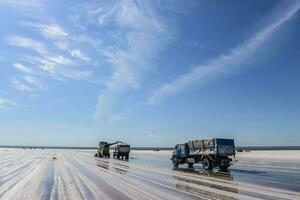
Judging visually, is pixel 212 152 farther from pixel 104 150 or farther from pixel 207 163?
pixel 104 150

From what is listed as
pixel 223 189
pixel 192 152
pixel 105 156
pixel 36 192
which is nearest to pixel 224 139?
pixel 192 152

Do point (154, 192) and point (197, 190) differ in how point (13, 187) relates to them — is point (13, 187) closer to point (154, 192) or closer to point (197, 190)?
point (154, 192)

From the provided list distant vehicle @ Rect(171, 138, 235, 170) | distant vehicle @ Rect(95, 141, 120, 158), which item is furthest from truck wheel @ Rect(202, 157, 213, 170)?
distant vehicle @ Rect(95, 141, 120, 158)

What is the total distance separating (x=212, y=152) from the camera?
3225cm

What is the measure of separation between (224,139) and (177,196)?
1901cm

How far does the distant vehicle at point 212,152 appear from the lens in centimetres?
3194

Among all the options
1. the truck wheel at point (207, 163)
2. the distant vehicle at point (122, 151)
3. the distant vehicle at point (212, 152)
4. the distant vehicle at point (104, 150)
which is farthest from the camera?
the distant vehicle at point (104, 150)

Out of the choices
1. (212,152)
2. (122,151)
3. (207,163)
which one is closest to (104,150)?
(122,151)

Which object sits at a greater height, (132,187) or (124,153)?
(124,153)

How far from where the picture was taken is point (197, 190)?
17016 mm

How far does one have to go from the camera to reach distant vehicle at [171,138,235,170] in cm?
3194

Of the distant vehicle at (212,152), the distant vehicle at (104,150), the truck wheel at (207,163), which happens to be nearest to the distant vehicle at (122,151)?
the distant vehicle at (104,150)

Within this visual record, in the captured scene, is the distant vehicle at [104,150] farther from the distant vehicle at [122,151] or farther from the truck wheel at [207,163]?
the truck wheel at [207,163]

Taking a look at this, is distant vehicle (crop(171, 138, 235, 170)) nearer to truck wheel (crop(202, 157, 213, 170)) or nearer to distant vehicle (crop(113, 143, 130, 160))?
truck wheel (crop(202, 157, 213, 170))
